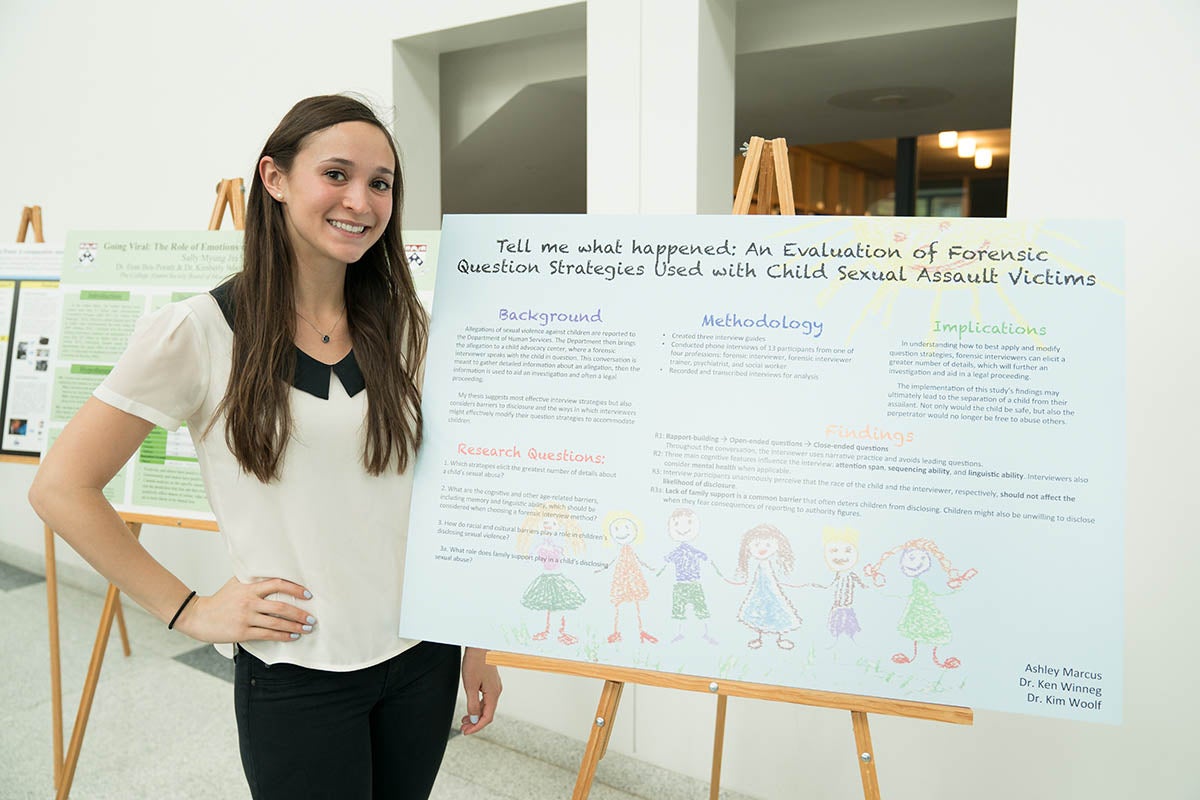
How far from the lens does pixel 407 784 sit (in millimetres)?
1346

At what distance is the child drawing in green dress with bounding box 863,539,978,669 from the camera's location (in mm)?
1225

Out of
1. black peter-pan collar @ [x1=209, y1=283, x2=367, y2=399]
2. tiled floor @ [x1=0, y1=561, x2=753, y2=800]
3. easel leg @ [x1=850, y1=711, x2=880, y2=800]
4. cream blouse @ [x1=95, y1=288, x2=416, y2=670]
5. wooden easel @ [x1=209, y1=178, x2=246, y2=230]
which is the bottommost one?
tiled floor @ [x1=0, y1=561, x2=753, y2=800]

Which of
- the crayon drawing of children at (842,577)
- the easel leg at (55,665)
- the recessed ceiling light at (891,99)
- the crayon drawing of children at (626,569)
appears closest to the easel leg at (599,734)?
the crayon drawing of children at (626,569)

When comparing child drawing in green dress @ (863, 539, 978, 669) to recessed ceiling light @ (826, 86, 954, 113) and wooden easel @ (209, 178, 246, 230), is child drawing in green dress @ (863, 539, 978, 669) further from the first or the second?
recessed ceiling light @ (826, 86, 954, 113)

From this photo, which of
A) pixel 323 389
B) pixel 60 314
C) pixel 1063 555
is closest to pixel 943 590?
pixel 1063 555

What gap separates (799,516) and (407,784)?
0.72m

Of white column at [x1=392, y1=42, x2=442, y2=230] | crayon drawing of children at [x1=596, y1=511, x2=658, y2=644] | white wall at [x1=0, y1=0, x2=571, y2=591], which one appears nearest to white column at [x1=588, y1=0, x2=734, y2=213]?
white wall at [x1=0, y1=0, x2=571, y2=591]

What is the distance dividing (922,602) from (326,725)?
2.76 ft

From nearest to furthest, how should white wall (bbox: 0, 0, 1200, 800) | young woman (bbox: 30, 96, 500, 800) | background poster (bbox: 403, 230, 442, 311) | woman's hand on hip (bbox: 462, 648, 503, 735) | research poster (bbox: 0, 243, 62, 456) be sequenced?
young woman (bbox: 30, 96, 500, 800), woman's hand on hip (bbox: 462, 648, 503, 735), white wall (bbox: 0, 0, 1200, 800), background poster (bbox: 403, 230, 442, 311), research poster (bbox: 0, 243, 62, 456)

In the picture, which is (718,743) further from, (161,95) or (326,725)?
(161,95)

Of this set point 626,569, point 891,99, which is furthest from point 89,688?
point 891,99

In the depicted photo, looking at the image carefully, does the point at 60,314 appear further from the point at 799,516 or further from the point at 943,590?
the point at 943,590

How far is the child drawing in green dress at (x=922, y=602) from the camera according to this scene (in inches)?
48.2

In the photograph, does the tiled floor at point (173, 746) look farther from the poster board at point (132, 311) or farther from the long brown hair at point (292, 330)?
the long brown hair at point (292, 330)
